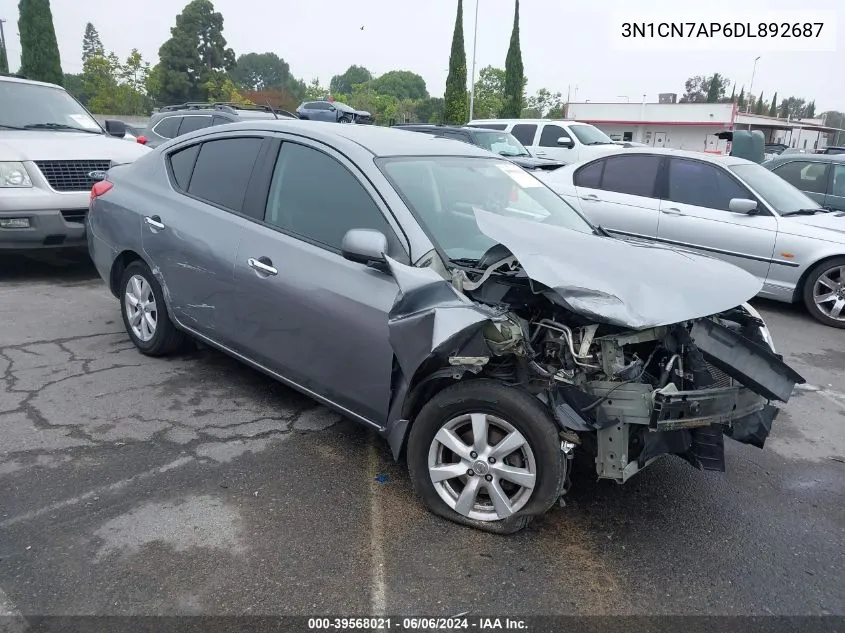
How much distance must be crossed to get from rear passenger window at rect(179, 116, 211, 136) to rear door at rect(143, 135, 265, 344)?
273 inches

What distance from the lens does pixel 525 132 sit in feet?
53.3

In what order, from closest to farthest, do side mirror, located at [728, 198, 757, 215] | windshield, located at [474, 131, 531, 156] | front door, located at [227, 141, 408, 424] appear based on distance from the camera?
front door, located at [227, 141, 408, 424]
side mirror, located at [728, 198, 757, 215]
windshield, located at [474, 131, 531, 156]

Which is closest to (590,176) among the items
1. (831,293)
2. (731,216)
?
(731,216)

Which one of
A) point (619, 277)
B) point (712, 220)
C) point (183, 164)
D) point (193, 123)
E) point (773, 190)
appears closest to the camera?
point (619, 277)

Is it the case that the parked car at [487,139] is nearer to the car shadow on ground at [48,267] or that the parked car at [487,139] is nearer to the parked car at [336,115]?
the parked car at [336,115]

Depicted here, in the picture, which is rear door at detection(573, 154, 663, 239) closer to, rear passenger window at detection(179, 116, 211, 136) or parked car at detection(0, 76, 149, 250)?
parked car at detection(0, 76, 149, 250)

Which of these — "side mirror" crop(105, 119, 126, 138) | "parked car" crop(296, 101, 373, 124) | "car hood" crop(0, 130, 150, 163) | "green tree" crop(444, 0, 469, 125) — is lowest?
"car hood" crop(0, 130, 150, 163)

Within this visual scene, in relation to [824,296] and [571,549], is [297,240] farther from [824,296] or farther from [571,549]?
[824,296]

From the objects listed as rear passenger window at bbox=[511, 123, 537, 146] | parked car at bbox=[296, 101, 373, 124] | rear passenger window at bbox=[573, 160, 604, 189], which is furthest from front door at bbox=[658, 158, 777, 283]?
rear passenger window at bbox=[511, 123, 537, 146]

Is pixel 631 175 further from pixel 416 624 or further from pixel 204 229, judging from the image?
pixel 416 624

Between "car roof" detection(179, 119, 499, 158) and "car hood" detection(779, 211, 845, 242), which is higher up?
"car roof" detection(179, 119, 499, 158)

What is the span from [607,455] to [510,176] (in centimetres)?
220

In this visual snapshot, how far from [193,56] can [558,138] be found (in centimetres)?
6092

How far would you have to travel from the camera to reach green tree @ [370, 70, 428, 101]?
121 metres
